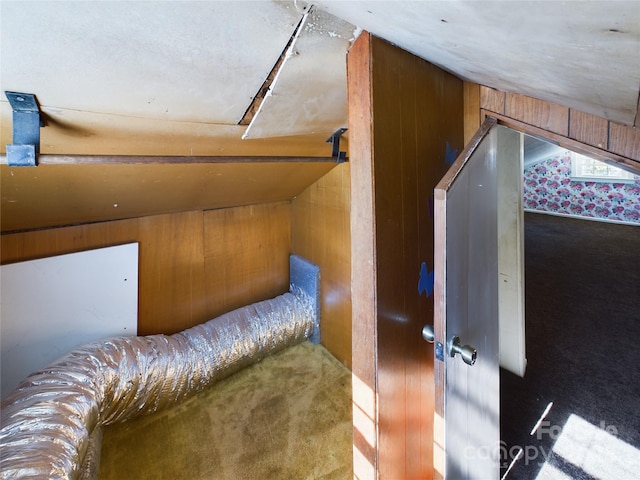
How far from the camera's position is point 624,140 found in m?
0.87

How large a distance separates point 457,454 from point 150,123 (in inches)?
54.0

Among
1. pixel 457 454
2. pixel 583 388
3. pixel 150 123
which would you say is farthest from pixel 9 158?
pixel 583 388

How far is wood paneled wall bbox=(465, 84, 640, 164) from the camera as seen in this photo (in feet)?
2.88

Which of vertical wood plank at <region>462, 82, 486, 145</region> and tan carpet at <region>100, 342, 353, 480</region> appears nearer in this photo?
vertical wood plank at <region>462, 82, 486, 145</region>

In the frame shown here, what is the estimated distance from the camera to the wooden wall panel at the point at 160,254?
1766mm

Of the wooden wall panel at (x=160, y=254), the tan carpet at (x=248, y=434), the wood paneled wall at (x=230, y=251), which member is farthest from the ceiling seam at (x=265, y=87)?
the tan carpet at (x=248, y=434)

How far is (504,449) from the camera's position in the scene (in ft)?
5.31

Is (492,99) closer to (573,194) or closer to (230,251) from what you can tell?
(230,251)

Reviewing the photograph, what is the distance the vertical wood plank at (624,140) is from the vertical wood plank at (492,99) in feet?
0.98

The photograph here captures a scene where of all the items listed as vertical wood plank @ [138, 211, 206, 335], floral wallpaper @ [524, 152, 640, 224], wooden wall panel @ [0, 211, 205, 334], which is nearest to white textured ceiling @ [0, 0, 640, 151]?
wooden wall panel @ [0, 211, 205, 334]

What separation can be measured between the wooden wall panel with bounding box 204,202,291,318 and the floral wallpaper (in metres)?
5.98

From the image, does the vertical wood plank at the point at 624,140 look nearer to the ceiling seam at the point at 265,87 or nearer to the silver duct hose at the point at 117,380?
the ceiling seam at the point at 265,87

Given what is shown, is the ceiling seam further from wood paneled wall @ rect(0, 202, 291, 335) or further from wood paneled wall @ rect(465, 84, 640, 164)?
wood paneled wall @ rect(0, 202, 291, 335)

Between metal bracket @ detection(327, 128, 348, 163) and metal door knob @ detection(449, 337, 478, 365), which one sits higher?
metal bracket @ detection(327, 128, 348, 163)
